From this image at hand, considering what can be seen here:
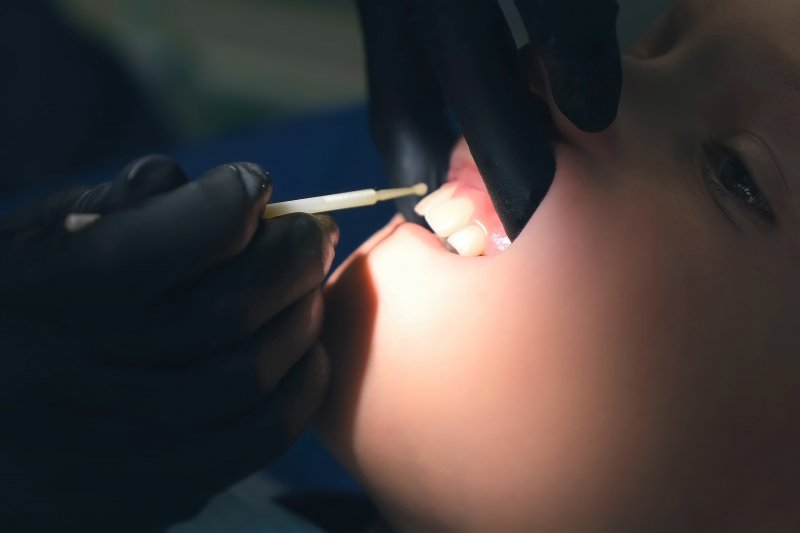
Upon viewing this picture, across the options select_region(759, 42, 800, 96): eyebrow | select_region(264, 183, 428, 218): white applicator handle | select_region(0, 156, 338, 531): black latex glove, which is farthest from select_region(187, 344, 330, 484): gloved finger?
select_region(759, 42, 800, 96): eyebrow

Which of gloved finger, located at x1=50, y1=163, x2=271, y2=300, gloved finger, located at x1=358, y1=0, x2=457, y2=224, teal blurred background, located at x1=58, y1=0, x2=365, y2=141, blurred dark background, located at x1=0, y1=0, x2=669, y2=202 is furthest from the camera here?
teal blurred background, located at x1=58, y1=0, x2=365, y2=141

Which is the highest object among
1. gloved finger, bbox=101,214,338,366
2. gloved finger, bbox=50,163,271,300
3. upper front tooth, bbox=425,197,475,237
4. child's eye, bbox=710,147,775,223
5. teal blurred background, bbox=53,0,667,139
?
gloved finger, bbox=50,163,271,300

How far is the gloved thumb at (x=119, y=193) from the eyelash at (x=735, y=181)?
1.35 feet

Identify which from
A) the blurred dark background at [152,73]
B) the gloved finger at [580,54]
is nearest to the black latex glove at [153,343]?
the gloved finger at [580,54]

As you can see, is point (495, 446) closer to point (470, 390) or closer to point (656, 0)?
point (470, 390)

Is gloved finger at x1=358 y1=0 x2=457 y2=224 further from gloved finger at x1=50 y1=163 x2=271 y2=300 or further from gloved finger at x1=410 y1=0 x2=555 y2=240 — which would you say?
gloved finger at x1=50 y1=163 x2=271 y2=300

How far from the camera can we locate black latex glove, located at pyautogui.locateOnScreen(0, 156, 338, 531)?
22.9 inches

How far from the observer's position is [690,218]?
24.6 inches

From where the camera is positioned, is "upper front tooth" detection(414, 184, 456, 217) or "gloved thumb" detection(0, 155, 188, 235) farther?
"upper front tooth" detection(414, 184, 456, 217)

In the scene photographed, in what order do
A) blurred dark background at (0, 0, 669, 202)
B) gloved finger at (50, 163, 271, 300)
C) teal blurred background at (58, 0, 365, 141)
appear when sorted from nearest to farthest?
gloved finger at (50, 163, 271, 300) < blurred dark background at (0, 0, 669, 202) < teal blurred background at (58, 0, 365, 141)

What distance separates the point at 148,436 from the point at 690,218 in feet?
1.53

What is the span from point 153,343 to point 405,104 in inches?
14.3

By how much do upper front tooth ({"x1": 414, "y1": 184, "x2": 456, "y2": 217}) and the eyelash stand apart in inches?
9.1

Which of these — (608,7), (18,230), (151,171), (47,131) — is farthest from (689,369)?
(47,131)
